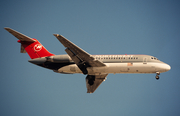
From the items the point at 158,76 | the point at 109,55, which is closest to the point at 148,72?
the point at 158,76

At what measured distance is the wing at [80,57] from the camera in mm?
27428

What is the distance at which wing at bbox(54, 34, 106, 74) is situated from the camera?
27428 millimetres

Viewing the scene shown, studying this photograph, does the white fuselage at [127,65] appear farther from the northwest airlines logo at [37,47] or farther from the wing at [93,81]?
the northwest airlines logo at [37,47]

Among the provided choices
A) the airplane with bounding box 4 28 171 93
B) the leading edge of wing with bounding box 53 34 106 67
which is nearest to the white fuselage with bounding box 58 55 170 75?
the airplane with bounding box 4 28 171 93

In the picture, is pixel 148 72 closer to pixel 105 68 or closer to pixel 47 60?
pixel 105 68

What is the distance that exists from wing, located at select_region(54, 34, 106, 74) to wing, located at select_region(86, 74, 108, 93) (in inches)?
162

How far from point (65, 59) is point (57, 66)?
151 cm

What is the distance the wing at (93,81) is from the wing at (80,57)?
4.11 metres

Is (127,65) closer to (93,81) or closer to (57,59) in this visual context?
(93,81)

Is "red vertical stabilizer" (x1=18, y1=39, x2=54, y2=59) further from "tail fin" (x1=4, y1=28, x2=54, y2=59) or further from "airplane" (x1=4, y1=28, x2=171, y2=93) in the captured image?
"airplane" (x1=4, y1=28, x2=171, y2=93)

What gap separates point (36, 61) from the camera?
30.5 meters

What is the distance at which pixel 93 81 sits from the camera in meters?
34.8

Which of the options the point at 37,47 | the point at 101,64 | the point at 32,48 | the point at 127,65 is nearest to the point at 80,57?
the point at 101,64

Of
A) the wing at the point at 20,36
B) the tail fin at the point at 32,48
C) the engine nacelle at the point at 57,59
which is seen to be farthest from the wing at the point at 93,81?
the wing at the point at 20,36
